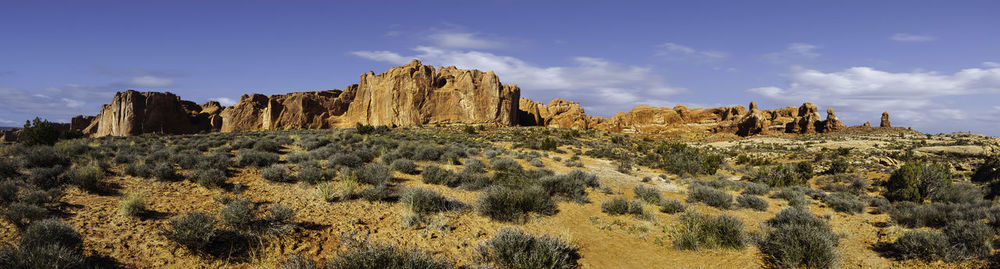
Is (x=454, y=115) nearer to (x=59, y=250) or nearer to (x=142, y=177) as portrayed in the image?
(x=142, y=177)

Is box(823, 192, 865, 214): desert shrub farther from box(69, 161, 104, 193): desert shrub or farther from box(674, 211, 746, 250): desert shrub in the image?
box(69, 161, 104, 193): desert shrub

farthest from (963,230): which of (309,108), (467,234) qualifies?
(309,108)

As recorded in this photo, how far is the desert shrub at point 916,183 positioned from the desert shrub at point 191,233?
21062 millimetres

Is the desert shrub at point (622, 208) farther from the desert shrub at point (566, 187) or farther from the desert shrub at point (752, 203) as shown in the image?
the desert shrub at point (752, 203)

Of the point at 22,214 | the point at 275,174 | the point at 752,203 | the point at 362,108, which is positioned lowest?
the point at 752,203

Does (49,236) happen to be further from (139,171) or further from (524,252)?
(524,252)

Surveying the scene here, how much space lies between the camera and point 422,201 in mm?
7297

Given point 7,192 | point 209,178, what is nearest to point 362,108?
point 209,178

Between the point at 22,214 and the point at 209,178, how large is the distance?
9.72 ft

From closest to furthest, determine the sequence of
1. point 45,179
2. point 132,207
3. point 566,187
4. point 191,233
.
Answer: point 191,233
point 132,207
point 45,179
point 566,187

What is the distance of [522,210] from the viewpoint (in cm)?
767

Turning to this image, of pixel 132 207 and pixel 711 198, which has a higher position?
pixel 132 207

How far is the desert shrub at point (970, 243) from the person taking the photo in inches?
232

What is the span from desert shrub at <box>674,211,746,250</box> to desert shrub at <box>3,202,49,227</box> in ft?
32.4
